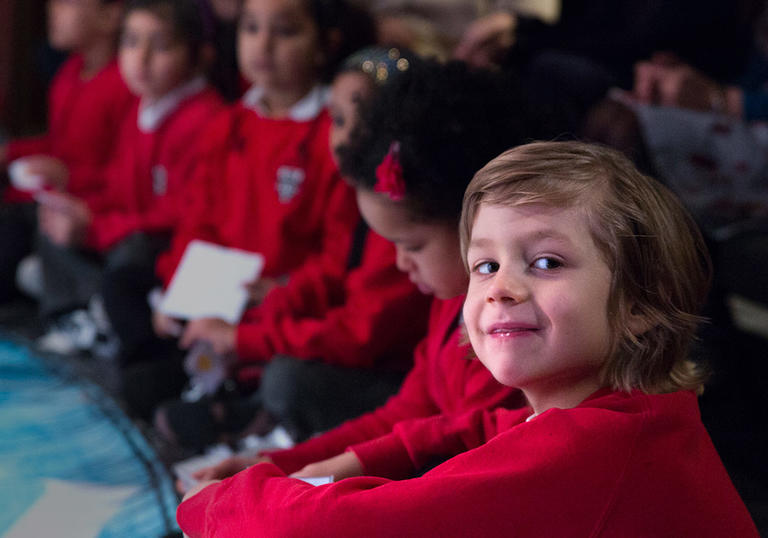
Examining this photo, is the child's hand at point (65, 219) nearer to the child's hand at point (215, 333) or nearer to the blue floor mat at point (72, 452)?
the blue floor mat at point (72, 452)

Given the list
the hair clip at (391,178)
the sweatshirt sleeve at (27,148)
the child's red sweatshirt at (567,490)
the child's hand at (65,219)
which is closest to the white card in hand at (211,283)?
the child's hand at (65,219)

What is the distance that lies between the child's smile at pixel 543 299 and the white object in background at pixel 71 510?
0.70 meters

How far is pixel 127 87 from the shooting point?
85.0 inches

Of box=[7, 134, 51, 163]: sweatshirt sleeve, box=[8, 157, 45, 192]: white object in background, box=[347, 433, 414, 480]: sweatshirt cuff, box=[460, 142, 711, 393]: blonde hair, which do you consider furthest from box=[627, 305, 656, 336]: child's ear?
box=[7, 134, 51, 163]: sweatshirt sleeve

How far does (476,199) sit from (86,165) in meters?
1.62

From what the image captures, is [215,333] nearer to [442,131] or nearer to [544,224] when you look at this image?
[442,131]

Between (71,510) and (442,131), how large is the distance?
72 cm

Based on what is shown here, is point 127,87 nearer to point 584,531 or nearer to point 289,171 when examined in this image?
point 289,171

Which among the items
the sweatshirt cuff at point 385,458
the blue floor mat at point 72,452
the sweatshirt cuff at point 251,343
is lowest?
the blue floor mat at point 72,452

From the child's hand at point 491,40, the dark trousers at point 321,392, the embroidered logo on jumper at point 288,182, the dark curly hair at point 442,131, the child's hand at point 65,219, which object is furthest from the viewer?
the child's hand at point 65,219

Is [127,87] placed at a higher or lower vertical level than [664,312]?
lower

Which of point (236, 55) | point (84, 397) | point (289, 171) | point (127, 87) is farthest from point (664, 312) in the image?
point (127, 87)

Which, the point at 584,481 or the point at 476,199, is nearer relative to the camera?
the point at 584,481

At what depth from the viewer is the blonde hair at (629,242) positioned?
706mm
